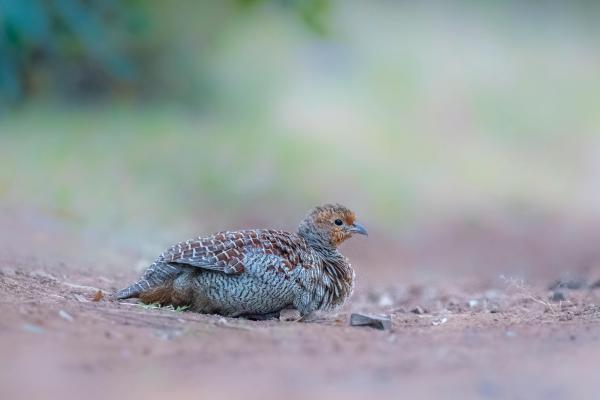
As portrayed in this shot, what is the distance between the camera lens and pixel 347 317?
8.58 metres

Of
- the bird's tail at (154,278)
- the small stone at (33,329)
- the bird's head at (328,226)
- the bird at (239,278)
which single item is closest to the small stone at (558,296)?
the bird's head at (328,226)

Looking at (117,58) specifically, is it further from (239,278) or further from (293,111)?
(239,278)

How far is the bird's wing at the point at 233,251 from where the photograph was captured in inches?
296

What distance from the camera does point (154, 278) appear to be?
7.73 meters

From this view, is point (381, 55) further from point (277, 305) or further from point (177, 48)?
point (277, 305)

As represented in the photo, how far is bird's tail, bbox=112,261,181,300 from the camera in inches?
303

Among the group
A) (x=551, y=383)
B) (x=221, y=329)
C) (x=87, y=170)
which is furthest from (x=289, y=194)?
(x=551, y=383)

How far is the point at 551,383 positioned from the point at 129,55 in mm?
20178

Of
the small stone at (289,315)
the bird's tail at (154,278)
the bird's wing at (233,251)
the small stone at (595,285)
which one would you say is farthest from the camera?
the small stone at (595,285)

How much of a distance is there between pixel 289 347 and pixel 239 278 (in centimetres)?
135

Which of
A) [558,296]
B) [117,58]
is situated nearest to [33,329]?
[558,296]

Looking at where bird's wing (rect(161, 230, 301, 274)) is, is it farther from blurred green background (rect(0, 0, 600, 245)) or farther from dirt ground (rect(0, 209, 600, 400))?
blurred green background (rect(0, 0, 600, 245))

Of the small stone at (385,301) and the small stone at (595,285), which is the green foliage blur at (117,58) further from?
the small stone at (595,285)

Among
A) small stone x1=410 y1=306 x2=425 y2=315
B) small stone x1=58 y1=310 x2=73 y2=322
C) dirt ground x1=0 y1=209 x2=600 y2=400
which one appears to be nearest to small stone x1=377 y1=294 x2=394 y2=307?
dirt ground x1=0 y1=209 x2=600 y2=400
